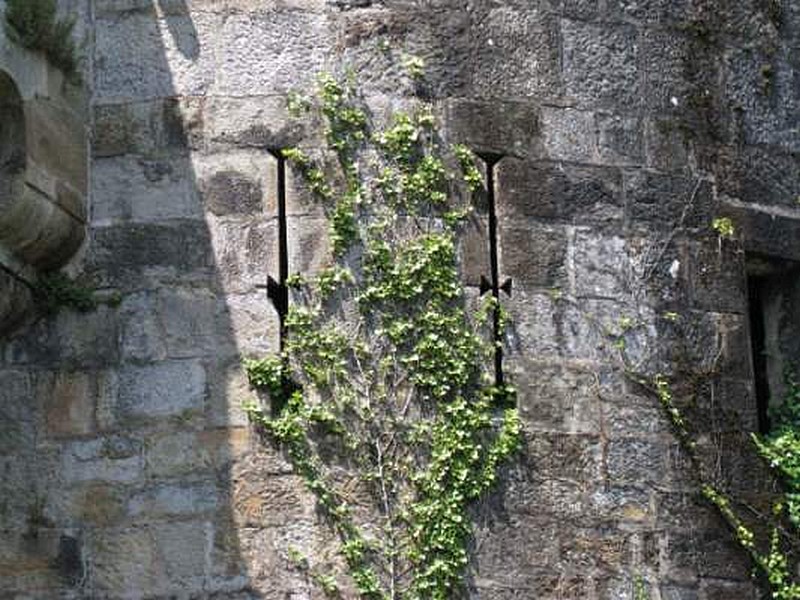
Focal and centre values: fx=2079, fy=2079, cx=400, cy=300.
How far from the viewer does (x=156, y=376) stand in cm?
798

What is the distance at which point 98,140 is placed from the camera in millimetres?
8312

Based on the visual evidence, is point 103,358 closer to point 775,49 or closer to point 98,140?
point 98,140

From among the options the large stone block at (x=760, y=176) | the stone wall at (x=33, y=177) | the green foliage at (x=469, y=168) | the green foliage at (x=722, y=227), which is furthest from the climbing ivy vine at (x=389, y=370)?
the large stone block at (x=760, y=176)

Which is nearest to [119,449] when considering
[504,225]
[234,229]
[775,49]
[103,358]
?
Answer: [103,358]

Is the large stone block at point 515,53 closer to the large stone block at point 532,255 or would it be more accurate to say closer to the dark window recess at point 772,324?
the large stone block at point 532,255

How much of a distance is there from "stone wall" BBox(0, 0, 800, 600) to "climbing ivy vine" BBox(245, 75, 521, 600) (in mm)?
104

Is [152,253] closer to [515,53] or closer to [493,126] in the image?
[493,126]

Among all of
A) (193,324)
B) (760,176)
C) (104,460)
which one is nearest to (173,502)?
(104,460)

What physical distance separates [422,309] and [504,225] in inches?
19.5

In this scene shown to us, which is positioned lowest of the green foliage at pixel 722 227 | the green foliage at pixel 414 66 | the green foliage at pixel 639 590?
the green foliage at pixel 639 590

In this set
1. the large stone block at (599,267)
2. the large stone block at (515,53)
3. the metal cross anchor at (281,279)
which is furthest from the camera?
the large stone block at (515,53)

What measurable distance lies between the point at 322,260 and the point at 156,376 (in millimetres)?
780

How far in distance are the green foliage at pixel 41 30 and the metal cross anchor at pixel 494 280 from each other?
5.55 ft

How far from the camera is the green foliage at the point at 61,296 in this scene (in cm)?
809
